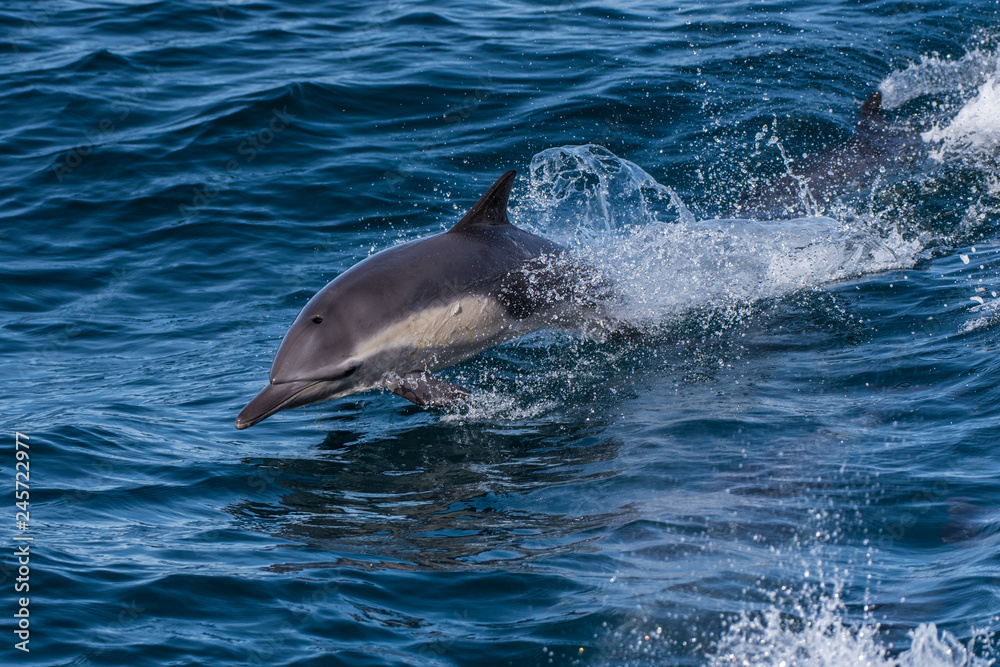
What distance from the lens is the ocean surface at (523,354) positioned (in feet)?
17.2

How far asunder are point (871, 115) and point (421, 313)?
302 inches

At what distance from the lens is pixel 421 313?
305 inches

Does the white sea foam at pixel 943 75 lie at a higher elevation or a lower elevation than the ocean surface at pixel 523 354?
higher

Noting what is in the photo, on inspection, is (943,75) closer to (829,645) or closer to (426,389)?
(426,389)

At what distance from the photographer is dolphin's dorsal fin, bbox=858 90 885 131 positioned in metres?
13.0

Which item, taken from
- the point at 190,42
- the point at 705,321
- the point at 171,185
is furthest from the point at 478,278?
the point at 190,42

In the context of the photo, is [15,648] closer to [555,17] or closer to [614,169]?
[614,169]

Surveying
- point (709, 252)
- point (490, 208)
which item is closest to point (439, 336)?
point (490, 208)

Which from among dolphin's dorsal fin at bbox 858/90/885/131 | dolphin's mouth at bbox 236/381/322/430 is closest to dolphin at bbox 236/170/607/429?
dolphin's mouth at bbox 236/381/322/430

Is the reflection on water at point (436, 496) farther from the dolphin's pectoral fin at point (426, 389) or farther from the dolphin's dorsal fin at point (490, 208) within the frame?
the dolphin's dorsal fin at point (490, 208)

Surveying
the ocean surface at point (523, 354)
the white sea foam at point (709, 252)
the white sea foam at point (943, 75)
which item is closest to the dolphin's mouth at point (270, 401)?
the ocean surface at point (523, 354)

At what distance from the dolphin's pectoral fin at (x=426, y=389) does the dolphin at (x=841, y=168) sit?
496 centimetres


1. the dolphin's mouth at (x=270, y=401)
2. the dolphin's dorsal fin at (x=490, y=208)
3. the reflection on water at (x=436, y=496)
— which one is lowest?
the reflection on water at (x=436, y=496)

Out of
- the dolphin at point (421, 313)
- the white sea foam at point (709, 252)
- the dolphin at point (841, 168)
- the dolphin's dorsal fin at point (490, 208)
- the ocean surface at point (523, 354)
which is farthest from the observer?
the dolphin at point (841, 168)
